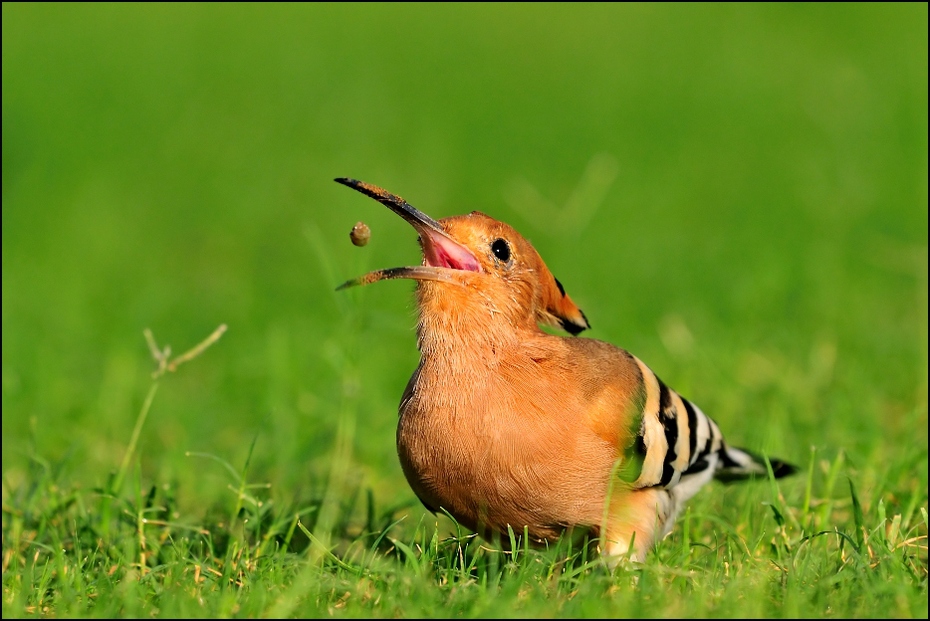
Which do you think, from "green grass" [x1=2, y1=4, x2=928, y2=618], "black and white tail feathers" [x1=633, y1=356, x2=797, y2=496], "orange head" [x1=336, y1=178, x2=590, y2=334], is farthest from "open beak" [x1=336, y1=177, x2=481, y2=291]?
"black and white tail feathers" [x1=633, y1=356, x2=797, y2=496]

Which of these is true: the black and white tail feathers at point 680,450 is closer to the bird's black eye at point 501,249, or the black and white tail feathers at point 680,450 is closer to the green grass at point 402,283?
the green grass at point 402,283

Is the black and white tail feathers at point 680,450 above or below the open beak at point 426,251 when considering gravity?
below

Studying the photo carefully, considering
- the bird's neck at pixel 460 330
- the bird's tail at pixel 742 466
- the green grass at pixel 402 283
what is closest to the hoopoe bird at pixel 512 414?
the bird's neck at pixel 460 330

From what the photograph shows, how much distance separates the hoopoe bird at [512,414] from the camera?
303 cm

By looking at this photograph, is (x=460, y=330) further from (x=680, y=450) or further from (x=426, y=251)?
(x=680, y=450)

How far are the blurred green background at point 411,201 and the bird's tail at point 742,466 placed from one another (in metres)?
0.09

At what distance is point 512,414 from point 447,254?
472mm

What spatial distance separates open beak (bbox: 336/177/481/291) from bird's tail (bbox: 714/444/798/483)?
1126 millimetres

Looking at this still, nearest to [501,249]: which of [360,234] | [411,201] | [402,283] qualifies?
[360,234]

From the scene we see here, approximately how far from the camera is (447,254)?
10.6 feet

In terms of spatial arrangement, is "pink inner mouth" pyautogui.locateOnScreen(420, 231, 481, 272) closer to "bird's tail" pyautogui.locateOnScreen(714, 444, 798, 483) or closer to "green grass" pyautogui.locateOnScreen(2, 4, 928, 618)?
"green grass" pyautogui.locateOnScreen(2, 4, 928, 618)

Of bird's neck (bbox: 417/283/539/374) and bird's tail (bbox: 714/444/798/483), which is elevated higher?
bird's neck (bbox: 417/283/539/374)

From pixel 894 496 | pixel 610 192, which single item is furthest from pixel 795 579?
pixel 610 192

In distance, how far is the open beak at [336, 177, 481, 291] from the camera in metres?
3.08
